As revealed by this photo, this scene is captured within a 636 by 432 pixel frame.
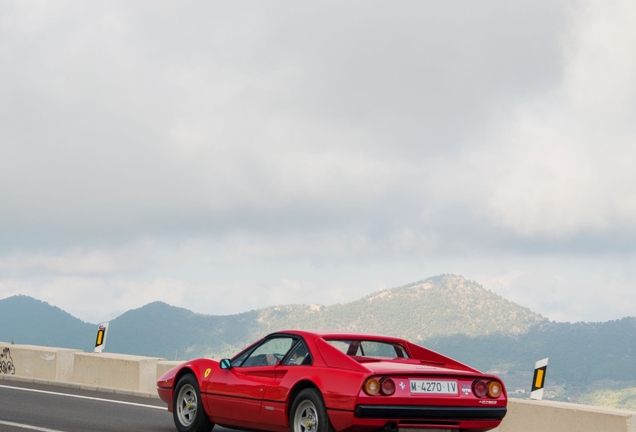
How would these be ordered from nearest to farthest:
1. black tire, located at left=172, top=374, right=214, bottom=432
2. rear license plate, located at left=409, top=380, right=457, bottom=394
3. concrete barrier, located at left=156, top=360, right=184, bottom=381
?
rear license plate, located at left=409, top=380, right=457, bottom=394, black tire, located at left=172, top=374, right=214, bottom=432, concrete barrier, located at left=156, top=360, right=184, bottom=381

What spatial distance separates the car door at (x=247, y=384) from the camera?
29.4 ft

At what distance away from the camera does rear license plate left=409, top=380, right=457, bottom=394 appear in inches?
309

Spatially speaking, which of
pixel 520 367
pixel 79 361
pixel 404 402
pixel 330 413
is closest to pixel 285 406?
pixel 330 413

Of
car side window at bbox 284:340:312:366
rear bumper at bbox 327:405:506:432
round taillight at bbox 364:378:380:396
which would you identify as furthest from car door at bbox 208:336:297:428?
round taillight at bbox 364:378:380:396

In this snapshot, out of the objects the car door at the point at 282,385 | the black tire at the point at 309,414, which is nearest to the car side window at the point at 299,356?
the car door at the point at 282,385

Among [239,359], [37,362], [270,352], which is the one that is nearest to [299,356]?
[270,352]

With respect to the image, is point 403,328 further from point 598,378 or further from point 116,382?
point 116,382

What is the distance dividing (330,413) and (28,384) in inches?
466

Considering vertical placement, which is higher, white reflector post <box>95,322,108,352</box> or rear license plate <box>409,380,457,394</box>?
white reflector post <box>95,322,108,352</box>

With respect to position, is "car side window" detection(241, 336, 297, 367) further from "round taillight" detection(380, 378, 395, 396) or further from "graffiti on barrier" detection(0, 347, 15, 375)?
"graffiti on barrier" detection(0, 347, 15, 375)

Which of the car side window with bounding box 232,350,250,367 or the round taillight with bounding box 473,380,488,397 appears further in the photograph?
the car side window with bounding box 232,350,250,367

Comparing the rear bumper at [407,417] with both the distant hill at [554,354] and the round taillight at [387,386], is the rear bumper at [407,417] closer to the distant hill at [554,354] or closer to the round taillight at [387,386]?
the round taillight at [387,386]

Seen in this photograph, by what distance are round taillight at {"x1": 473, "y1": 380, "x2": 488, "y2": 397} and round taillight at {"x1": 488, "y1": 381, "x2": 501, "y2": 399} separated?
37 mm

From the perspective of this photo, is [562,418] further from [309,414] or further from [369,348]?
[309,414]
